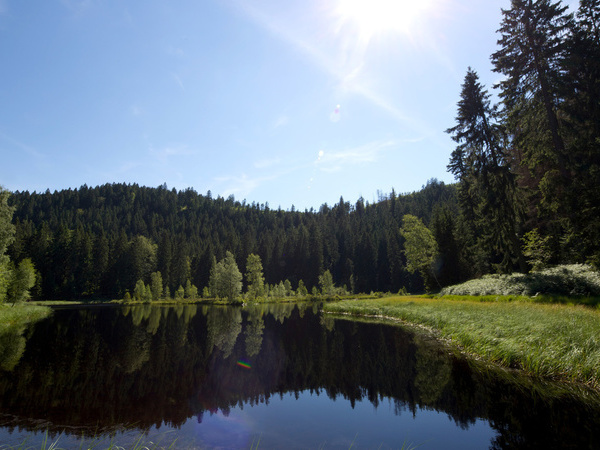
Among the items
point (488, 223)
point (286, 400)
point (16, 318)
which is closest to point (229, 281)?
point (16, 318)

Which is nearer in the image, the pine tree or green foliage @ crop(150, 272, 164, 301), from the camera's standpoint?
the pine tree

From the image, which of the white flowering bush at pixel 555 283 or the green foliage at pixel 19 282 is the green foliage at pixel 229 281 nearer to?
the green foliage at pixel 19 282

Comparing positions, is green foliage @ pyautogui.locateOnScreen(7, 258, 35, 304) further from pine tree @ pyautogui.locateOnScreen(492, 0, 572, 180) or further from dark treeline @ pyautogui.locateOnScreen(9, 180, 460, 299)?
pine tree @ pyautogui.locateOnScreen(492, 0, 572, 180)

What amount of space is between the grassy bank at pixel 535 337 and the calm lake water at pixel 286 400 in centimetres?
77

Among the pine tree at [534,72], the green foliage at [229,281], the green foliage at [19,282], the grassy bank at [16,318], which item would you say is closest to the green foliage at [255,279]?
the green foliage at [229,281]

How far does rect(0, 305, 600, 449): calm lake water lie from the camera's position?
23.9 ft

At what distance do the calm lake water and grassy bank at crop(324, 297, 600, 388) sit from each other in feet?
2.54

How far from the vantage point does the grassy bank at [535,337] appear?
950cm

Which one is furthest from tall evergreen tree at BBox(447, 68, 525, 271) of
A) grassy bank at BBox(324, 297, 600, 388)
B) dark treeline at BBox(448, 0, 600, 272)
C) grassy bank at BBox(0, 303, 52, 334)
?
grassy bank at BBox(0, 303, 52, 334)

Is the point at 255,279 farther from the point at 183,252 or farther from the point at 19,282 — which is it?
the point at 19,282

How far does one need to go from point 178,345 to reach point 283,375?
8.78 metres

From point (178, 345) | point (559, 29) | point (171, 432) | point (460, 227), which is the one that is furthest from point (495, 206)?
point (171, 432)

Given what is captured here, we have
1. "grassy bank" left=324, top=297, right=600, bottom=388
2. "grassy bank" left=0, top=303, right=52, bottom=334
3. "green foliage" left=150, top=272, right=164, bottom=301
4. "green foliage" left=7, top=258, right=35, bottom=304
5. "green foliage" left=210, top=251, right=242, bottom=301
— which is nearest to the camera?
Result: "grassy bank" left=324, top=297, right=600, bottom=388

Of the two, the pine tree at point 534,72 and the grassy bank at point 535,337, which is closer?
the grassy bank at point 535,337
